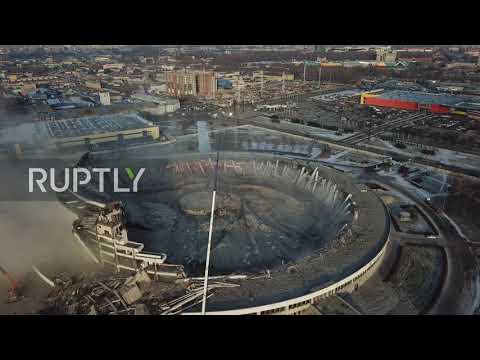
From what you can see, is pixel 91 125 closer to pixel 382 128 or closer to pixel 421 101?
pixel 382 128

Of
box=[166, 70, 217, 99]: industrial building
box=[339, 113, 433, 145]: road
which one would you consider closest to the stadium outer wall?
box=[339, 113, 433, 145]: road

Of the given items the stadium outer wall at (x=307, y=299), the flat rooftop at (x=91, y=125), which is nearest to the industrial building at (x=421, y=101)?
the flat rooftop at (x=91, y=125)

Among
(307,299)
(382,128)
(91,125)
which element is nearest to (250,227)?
(307,299)

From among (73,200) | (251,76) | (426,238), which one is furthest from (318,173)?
(251,76)

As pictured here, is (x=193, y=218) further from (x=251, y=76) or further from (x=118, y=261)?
(x=251, y=76)

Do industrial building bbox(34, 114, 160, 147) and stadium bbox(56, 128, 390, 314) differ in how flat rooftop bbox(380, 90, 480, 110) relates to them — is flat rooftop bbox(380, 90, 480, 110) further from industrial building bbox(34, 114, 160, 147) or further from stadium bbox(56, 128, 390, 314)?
industrial building bbox(34, 114, 160, 147)

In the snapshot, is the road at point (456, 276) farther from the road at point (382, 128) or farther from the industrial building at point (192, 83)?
the industrial building at point (192, 83)
